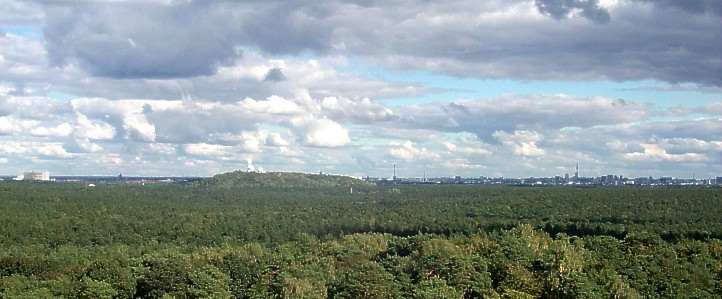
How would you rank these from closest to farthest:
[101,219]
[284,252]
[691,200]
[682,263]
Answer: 1. [682,263]
2. [284,252]
3. [101,219]
4. [691,200]

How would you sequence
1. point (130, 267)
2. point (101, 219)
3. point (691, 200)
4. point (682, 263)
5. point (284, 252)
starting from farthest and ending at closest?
point (691, 200), point (101, 219), point (284, 252), point (130, 267), point (682, 263)

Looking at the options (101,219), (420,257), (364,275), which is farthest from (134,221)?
(364,275)

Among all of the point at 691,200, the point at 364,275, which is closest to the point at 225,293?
the point at 364,275

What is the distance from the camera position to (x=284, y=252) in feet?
302

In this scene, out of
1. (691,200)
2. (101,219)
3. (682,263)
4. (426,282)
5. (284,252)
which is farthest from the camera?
(691,200)

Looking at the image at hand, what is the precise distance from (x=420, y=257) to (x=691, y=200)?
118805 mm

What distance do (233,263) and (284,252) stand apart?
1346cm

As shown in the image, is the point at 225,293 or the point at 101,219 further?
the point at 101,219

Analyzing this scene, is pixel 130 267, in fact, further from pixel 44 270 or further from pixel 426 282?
pixel 426 282

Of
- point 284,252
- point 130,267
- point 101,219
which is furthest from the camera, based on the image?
point 101,219

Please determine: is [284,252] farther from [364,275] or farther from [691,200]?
[691,200]

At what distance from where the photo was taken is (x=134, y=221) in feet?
473

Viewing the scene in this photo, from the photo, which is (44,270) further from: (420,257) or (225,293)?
(420,257)

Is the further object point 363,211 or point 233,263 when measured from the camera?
point 363,211
